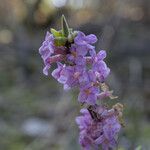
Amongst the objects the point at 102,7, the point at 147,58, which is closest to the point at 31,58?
the point at 147,58

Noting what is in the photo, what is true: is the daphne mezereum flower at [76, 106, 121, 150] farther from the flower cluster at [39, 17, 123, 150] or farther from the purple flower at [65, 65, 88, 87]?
the purple flower at [65, 65, 88, 87]

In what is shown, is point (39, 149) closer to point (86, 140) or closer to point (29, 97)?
point (29, 97)

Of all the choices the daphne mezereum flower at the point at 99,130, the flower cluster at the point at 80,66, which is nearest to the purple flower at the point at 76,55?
the flower cluster at the point at 80,66

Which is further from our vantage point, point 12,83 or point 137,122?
point 12,83

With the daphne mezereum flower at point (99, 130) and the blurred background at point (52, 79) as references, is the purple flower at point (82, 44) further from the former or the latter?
the blurred background at point (52, 79)

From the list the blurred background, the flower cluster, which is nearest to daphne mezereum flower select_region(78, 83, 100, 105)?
the flower cluster

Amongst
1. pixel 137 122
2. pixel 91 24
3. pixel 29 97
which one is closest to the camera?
pixel 137 122

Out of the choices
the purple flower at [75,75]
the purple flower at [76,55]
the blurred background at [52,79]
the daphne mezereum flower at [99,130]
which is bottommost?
the daphne mezereum flower at [99,130]
